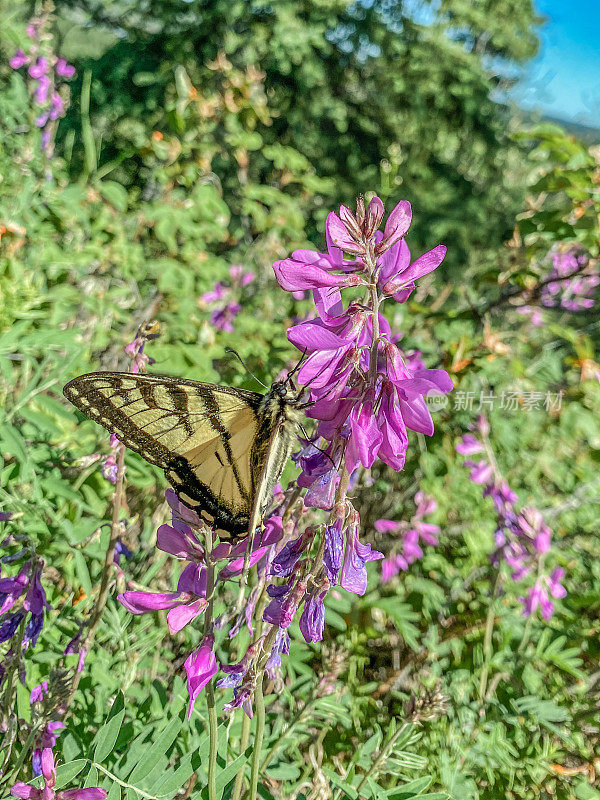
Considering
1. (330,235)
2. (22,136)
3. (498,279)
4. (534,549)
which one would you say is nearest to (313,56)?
(22,136)

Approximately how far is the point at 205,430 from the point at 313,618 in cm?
40

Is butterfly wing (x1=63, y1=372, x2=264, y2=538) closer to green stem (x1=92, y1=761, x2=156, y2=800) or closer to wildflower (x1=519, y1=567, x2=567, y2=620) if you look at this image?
green stem (x1=92, y1=761, x2=156, y2=800)

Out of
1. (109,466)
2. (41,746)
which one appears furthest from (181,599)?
(109,466)

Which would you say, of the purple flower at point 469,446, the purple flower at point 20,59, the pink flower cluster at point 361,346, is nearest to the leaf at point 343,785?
the pink flower cluster at point 361,346

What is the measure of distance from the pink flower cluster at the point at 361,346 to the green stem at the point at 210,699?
23 centimetres

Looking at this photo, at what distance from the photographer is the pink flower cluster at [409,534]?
2420 millimetres

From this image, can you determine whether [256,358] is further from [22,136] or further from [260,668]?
[22,136]

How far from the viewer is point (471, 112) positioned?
8.20 meters

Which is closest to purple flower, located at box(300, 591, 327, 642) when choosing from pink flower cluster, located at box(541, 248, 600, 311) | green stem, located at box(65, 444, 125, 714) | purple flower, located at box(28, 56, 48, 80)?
green stem, located at box(65, 444, 125, 714)

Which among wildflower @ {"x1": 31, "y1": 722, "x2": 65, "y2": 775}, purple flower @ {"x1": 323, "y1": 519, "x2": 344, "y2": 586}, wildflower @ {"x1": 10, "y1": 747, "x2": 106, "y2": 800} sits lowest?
wildflower @ {"x1": 31, "y1": 722, "x2": 65, "y2": 775}

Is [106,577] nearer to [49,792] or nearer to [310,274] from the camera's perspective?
[49,792]

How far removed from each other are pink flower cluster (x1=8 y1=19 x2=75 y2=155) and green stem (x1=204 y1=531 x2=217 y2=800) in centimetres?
321

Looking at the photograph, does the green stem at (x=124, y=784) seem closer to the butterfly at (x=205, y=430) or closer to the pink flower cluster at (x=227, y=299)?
the butterfly at (x=205, y=430)

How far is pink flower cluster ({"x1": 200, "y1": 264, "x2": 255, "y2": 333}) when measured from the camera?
3.11 metres
